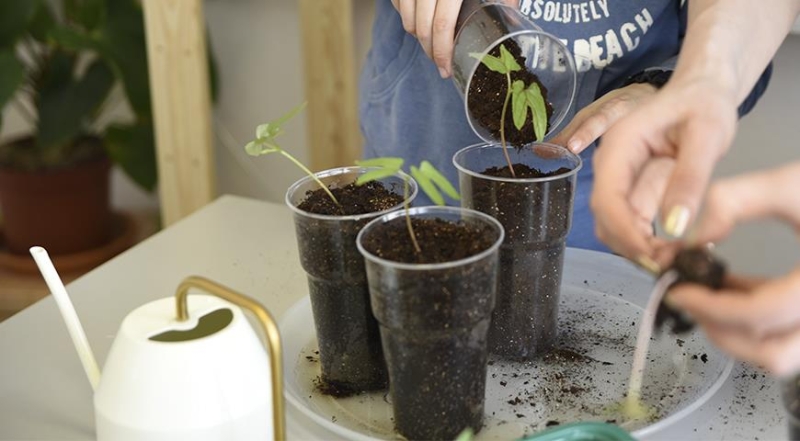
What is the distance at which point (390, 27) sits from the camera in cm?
113

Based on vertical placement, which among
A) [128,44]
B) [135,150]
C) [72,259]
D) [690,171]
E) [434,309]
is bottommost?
[72,259]

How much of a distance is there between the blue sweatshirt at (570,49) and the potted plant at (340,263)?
29cm

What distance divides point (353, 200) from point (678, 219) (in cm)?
29

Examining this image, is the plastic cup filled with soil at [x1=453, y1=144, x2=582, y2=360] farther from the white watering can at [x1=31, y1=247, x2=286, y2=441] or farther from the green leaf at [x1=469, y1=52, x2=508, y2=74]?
the white watering can at [x1=31, y1=247, x2=286, y2=441]

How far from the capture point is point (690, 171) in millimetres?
594

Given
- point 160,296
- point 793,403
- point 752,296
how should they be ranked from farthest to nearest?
point 160,296 → point 793,403 → point 752,296

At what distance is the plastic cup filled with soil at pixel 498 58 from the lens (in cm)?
86

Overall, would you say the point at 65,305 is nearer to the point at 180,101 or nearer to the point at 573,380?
the point at 573,380

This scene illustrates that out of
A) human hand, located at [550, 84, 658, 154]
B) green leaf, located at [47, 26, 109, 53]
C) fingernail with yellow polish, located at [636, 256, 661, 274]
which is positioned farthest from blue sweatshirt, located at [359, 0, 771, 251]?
green leaf, located at [47, 26, 109, 53]

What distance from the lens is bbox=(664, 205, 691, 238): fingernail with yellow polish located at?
574 millimetres

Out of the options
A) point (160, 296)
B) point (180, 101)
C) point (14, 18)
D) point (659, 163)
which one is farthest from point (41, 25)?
point (659, 163)

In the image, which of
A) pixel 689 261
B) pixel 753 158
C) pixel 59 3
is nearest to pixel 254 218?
pixel 689 261

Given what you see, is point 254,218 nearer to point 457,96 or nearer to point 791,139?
point 457,96

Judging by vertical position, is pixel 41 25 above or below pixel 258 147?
below
